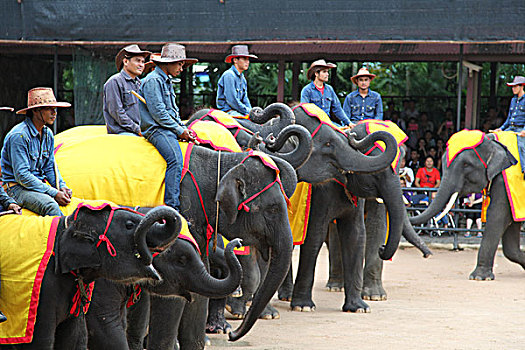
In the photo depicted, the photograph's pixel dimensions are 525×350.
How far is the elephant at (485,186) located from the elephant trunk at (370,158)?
3.24 meters

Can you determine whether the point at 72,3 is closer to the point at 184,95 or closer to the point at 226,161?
the point at 184,95

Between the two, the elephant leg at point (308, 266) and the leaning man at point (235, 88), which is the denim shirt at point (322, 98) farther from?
the elephant leg at point (308, 266)

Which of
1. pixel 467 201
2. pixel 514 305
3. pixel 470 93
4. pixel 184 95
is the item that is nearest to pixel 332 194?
pixel 514 305

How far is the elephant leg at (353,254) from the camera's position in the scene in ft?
33.1

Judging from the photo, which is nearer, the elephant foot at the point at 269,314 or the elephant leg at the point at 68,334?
the elephant leg at the point at 68,334

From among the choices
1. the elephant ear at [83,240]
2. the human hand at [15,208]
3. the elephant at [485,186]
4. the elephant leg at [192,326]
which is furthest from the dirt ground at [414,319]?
the elephant ear at [83,240]

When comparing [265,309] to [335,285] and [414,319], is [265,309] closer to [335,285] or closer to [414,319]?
[414,319]

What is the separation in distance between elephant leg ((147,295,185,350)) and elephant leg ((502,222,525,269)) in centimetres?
778

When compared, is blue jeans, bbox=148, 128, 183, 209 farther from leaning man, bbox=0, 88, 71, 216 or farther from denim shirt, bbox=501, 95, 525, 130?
denim shirt, bbox=501, 95, 525, 130

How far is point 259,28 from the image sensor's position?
16438mm

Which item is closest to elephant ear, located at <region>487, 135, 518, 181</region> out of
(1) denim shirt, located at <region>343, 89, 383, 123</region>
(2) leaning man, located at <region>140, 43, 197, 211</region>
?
(1) denim shirt, located at <region>343, 89, 383, 123</region>

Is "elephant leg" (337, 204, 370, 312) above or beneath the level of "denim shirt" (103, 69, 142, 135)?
beneath

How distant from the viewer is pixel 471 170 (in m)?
12.9

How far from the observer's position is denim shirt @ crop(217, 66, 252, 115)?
33.0 feet
